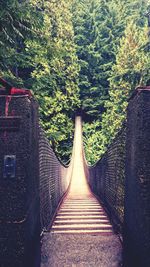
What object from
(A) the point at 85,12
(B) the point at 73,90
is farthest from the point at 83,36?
(B) the point at 73,90

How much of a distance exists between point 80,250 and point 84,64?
3037cm

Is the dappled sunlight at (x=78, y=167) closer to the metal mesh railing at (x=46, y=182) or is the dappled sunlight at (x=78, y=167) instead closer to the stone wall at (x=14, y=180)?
the metal mesh railing at (x=46, y=182)

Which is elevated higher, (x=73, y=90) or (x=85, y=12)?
(x=85, y=12)

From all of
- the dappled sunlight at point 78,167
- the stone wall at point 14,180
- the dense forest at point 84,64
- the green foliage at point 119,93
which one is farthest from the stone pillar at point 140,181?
the green foliage at point 119,93

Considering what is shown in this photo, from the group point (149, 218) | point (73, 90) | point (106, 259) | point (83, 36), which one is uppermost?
point (83, 36)

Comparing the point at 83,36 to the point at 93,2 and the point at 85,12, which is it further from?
the point at 93,2

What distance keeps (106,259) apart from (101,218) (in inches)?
95.6

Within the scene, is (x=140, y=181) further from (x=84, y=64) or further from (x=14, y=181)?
(x=84, y=64)

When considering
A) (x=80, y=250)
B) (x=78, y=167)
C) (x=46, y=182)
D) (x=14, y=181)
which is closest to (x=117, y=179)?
(x=46, y=182)

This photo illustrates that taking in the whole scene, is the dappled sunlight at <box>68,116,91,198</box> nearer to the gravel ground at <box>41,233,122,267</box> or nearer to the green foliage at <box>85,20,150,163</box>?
the green foliage at <box>85,20,150,163</box>

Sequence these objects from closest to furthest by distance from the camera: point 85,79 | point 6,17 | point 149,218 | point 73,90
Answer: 1. point 149,218
2. point 6,17
3. point 73,90
4. point 85,79

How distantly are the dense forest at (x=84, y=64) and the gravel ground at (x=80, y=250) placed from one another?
294 cm

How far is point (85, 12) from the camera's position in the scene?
36.7 m

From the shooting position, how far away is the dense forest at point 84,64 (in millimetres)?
10805
